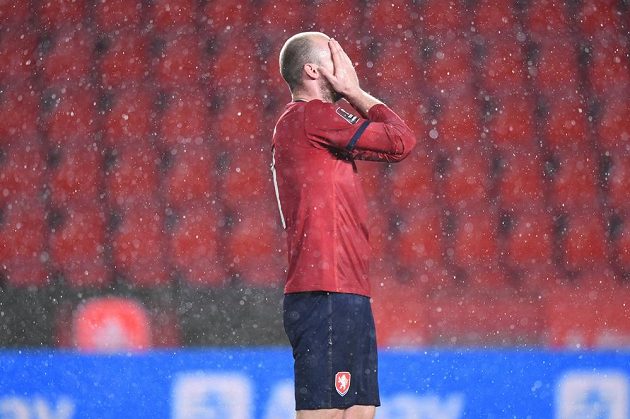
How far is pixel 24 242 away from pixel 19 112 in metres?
0.28

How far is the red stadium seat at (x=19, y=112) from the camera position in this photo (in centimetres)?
190

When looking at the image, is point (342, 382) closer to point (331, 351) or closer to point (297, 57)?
point (331, 351)

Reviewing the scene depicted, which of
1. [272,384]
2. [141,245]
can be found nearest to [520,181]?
[272,384]

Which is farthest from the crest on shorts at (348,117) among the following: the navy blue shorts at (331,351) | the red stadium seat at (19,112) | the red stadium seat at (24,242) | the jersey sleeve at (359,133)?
the red stadium seat at (19,112)

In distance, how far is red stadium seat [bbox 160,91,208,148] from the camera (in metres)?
1.86

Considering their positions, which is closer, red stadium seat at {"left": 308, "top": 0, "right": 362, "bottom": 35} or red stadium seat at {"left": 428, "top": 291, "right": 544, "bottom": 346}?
red stadium seat at {"left": 428, "top": 291, "right": 544, "bottom": 346}

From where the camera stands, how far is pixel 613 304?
5.86 feet

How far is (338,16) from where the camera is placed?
6.31 ft

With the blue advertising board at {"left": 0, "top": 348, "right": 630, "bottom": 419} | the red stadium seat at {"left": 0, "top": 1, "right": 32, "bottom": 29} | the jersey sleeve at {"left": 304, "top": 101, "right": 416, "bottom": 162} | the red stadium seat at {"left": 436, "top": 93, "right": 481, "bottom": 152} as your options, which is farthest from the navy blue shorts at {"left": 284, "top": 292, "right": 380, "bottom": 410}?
the red stadium seat at {"left": 0, "top": 1, "right": 32, "bottom": 29}

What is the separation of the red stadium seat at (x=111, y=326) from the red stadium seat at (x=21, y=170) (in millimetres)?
287

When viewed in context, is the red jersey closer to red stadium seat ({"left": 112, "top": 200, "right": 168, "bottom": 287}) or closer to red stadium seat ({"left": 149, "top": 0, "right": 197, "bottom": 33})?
red stadium seat ({"left": 112, "top": 200, "right": 168, "bottom": 287})

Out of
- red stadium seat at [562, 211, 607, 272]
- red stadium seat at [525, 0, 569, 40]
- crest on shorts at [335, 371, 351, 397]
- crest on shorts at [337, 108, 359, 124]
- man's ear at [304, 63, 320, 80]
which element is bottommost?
crest on shorts at [335, 371, 351, 397]

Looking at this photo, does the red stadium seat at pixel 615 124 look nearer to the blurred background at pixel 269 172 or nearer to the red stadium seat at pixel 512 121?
the blurred background at pixel 269 172

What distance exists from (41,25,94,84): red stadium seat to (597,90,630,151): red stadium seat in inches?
41.9
